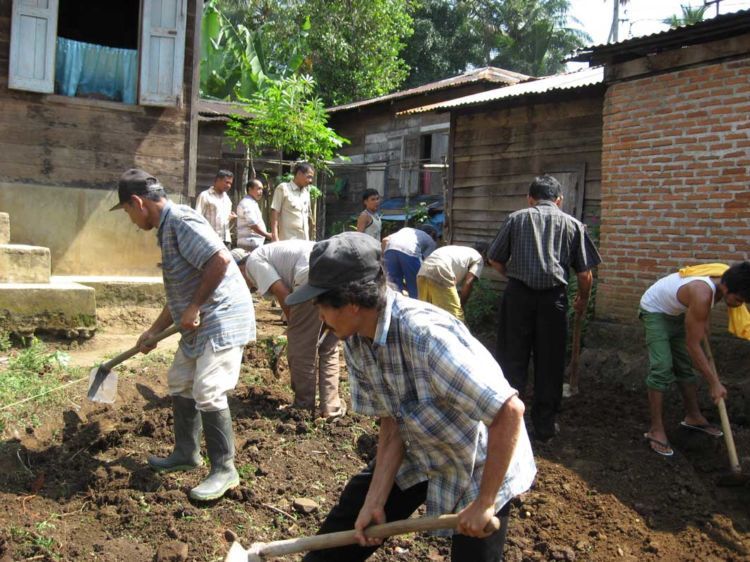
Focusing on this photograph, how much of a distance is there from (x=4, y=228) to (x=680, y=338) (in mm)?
6222

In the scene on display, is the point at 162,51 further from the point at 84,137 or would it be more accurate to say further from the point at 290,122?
the point at 290,122

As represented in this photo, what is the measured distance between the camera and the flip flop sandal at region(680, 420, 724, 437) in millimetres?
5242

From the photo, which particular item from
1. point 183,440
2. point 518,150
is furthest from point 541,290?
point 518,150

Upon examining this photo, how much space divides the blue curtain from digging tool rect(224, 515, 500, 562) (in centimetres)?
707

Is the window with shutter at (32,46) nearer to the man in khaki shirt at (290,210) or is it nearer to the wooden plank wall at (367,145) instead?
the man in khaki shirt at (290,210)

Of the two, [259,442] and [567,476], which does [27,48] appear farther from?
[567,476]

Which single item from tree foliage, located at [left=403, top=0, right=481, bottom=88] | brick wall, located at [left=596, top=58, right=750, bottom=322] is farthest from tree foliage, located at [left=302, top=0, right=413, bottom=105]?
brick wall, located at [left=596, top=58, right=750, bottom=322]

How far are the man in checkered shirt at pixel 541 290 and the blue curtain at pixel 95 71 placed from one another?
17.9 feet

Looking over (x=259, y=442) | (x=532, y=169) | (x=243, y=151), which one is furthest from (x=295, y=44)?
(x=259, y=442)

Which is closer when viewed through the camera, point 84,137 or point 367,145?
point 84,137

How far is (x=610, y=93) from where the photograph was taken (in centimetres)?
715

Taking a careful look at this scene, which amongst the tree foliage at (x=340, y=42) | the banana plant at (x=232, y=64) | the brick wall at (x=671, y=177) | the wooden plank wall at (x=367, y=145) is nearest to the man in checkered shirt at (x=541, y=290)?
the brick wall at (x=671, y=177)

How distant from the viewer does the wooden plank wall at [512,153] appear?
8.49m

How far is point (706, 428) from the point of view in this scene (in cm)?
531
